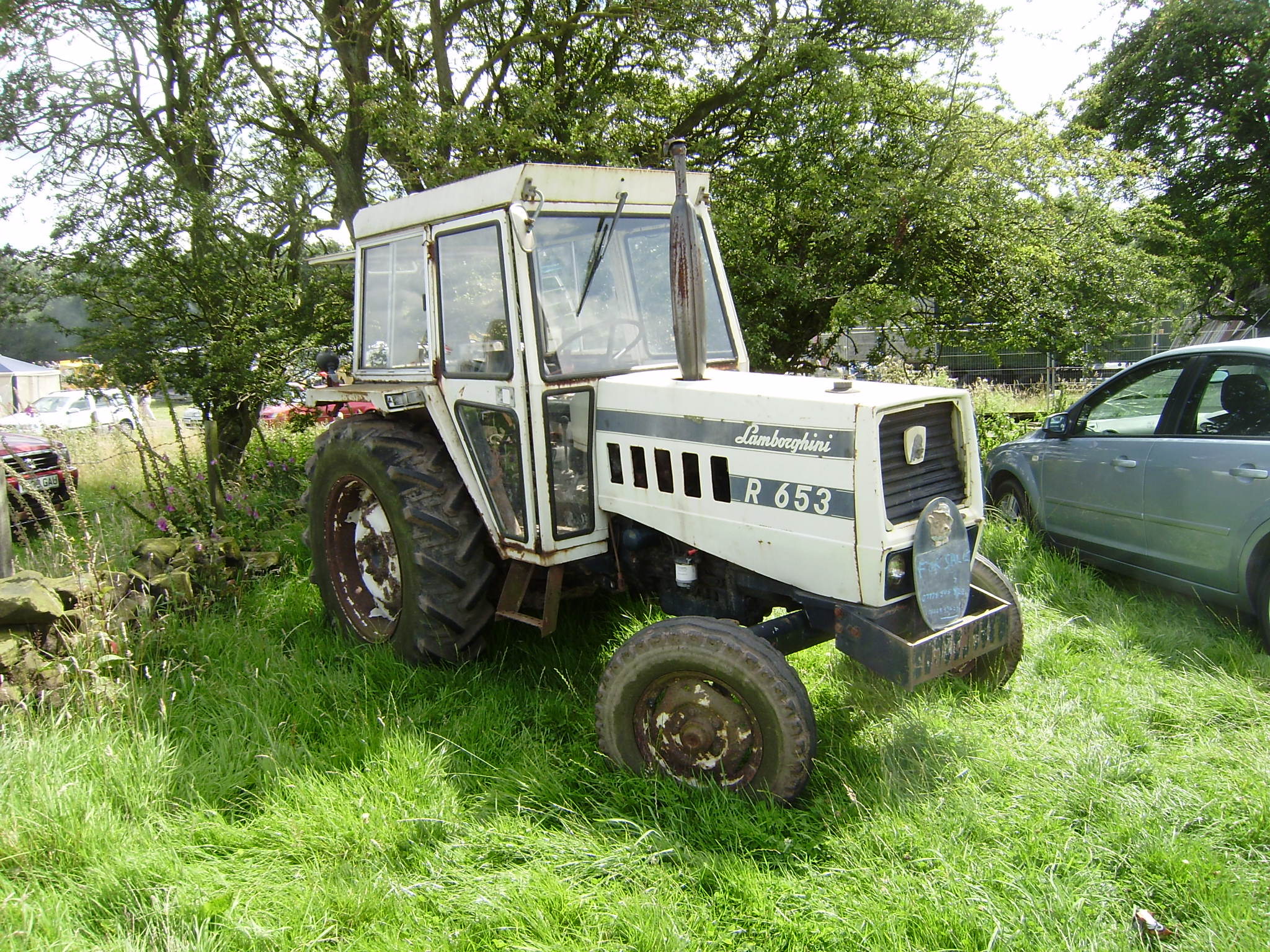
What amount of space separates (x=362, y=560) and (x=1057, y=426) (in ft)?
14.8

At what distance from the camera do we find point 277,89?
959cm

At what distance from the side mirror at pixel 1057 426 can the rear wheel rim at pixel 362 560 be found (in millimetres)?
4301

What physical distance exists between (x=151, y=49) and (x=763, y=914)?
11474mm

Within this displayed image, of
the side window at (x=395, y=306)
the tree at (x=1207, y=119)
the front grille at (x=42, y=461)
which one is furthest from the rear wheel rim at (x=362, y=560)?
the tree at (x=1207, y=119)

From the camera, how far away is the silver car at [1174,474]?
4336mm

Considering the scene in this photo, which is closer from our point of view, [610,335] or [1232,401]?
[610,335]

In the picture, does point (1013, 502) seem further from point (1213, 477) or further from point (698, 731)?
point (698, 731)

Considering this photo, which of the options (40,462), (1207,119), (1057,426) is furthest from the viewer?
(1207,119)

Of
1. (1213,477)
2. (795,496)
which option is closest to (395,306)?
(795,496)

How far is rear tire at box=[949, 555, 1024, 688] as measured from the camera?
3.85m

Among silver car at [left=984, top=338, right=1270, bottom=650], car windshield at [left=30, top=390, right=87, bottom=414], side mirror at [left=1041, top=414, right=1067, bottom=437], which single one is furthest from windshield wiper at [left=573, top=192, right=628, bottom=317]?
car windshield at [left=30, top=390, right=87, bottom=414]

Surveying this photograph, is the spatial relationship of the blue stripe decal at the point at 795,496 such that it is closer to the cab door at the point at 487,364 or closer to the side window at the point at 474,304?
the cab door at the point at 487,364

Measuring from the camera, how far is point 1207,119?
19.2m

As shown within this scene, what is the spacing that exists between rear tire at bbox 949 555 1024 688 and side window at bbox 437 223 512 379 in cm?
232
